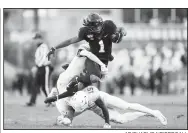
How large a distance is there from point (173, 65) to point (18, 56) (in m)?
4.17

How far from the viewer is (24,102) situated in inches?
378

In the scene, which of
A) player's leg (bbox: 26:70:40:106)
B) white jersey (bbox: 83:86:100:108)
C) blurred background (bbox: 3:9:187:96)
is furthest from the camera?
player's leg (bbox: 26:70:40:106)

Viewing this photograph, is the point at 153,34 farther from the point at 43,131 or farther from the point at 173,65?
the point at 43,131

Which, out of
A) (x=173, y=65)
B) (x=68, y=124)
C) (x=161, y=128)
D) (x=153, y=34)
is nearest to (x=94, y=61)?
(x=68, y=124)

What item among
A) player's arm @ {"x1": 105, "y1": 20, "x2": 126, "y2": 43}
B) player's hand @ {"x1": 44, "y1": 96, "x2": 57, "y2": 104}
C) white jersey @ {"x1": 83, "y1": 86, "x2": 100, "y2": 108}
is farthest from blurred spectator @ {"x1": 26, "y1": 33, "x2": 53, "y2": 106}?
player's arm @ {"x1": 105, "y1": 20, "x2": 126, "y2": 43}

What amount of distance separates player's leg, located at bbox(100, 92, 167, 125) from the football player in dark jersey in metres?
0.44

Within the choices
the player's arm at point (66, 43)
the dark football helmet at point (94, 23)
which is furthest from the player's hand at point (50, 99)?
the dark football helmet at point (94, 23)

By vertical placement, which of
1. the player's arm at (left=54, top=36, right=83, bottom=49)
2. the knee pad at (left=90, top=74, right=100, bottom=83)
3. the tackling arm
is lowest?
the knee pad at (left=90, top=74, right=100, bottom=83)

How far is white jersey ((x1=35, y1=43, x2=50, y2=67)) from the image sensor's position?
8768 mm

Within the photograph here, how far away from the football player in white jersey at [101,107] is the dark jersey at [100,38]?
589mm

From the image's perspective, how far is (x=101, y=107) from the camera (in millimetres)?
8195

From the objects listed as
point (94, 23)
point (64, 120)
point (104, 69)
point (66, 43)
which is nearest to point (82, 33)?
point (94, 23)

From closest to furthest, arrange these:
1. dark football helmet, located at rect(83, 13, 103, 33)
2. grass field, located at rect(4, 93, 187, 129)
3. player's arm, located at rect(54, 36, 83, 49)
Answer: dark football helmet, located at rect(83, 13, 103, 33)
player's arm, located at rect(54, 36, 83, 49)
grass field, located at rect(4, 93, 187, 129)

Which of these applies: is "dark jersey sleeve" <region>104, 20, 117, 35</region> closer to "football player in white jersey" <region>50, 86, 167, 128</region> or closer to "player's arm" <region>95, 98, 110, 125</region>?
"football player in white jersey" <region>50, 86, 167, 128</region>
